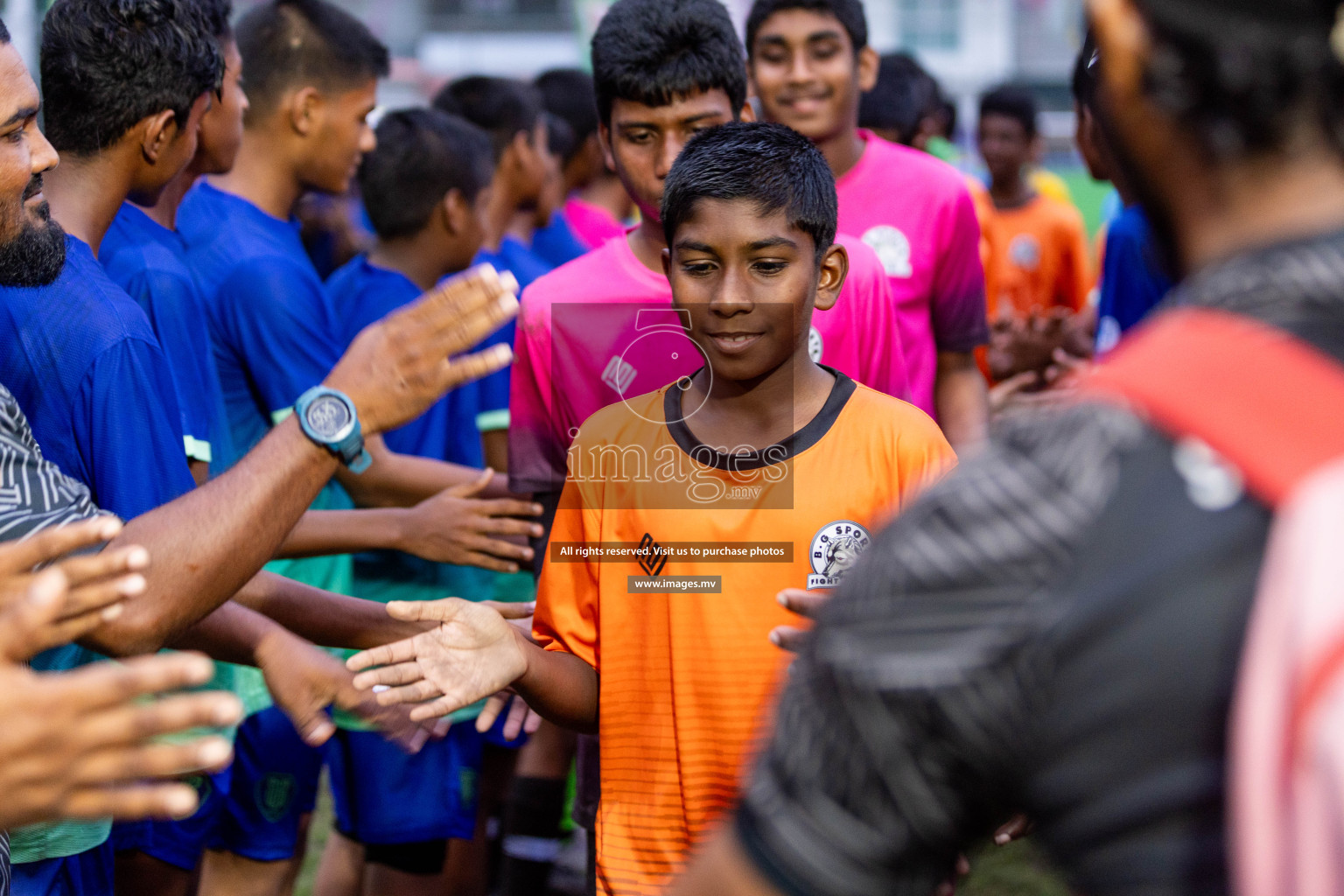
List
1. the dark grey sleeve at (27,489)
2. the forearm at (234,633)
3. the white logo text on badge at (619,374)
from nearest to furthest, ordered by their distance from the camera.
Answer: the dark grey sleeve at (27,489) < the forearm at (234,633) < the white logo text on badge at (619,374)

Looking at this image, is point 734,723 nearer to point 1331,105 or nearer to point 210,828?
point 1331,105

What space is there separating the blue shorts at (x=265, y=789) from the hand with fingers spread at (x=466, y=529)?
2.28ft

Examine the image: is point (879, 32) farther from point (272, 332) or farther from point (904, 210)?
point (272, 332)

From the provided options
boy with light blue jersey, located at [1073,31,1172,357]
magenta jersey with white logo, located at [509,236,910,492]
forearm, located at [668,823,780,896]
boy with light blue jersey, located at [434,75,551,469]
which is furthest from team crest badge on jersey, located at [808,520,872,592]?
boy with light blue jersey, located at [434,75,551,469]

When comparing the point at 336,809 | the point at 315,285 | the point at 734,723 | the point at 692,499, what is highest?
the point at 315,285

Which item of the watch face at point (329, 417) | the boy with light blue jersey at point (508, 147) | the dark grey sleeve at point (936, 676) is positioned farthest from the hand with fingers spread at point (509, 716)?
the boy with light blue jersey at point (508, 147)

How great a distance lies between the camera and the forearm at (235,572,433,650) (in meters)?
2.78

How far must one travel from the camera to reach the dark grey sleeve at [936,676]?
3.16 feet

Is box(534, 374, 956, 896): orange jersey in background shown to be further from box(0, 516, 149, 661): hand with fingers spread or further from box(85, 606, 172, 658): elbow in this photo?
box(0, 516, 149, 661): hand with fingers spread

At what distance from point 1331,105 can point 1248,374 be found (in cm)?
24

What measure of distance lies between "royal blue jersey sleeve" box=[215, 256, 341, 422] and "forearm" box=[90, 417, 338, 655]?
1.40m

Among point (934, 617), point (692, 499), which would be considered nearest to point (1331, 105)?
point (934, 617)

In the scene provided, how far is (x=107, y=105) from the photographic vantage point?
277 centimetres

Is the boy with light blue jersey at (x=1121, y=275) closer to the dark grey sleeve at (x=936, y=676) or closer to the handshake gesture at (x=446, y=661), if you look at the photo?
the handshake gesture at (x=446, y=661)
